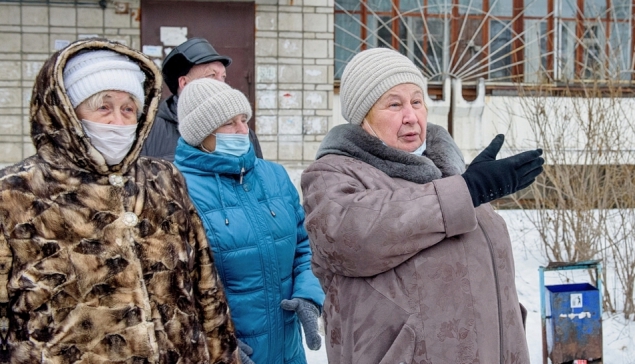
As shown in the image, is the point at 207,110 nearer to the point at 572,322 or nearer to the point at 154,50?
the point at 572,322

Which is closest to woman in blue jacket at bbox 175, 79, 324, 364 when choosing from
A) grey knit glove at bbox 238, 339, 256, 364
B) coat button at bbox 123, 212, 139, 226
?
grey knit glove at bbox 238, 339, 256, 364

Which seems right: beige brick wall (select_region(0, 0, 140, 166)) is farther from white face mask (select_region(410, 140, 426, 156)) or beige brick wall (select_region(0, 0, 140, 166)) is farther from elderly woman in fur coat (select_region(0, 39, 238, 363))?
white face mask (select_region(410, 140, 426, 156))

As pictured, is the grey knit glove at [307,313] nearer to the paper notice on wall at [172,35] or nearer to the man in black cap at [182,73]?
the man in black cap at [182,73]

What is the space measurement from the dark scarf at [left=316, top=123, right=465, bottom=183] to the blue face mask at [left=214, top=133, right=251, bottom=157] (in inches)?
28.1

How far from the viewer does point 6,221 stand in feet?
5.70

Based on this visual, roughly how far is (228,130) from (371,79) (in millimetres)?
912

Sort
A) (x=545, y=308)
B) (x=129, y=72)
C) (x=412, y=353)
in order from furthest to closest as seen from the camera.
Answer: (x=545, y=308), (x=129, y=72), (x=412, y=353)

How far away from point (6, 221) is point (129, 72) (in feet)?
1.73

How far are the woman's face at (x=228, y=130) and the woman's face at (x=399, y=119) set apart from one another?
876mm

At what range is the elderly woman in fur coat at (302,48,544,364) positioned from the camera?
1727 millimetres

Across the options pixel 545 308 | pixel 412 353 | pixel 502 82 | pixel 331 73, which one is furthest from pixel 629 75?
pixel 412 353

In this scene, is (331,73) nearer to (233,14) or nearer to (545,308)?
(233,14)

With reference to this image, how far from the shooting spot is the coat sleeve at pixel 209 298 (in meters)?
2.06

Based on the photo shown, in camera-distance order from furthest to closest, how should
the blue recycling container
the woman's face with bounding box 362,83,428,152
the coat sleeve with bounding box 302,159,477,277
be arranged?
1. the blue recycling container
2. the woman's face with bounding box 362,83,428,152
3. the coat sleeve with bounding box 302,159,477,277
